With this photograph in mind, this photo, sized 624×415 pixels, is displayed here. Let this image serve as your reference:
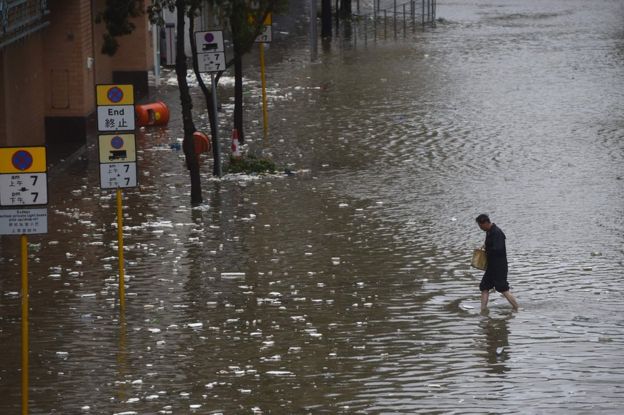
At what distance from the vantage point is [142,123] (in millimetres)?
29594

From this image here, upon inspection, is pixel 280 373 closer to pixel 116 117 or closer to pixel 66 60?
pixel 116 117

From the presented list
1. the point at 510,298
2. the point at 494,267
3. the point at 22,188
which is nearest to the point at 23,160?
the point at 22,188

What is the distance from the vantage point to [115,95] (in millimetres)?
16172

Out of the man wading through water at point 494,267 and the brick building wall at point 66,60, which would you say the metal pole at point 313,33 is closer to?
the brick building wall at point 66,60

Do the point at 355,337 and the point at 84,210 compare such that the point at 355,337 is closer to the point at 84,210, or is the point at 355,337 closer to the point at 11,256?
the point at 11,256

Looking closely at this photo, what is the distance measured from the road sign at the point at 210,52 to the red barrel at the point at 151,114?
5955 mm

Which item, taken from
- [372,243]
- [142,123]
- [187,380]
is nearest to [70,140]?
[142,123]

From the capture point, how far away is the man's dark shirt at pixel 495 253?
51.1 ft

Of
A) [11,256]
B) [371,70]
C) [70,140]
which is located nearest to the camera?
[11,256]

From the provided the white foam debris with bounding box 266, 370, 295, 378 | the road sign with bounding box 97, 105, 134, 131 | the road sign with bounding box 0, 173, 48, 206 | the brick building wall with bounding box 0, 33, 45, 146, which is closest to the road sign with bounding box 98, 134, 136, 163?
the road sign with bounding box 97, 105, 134, 131

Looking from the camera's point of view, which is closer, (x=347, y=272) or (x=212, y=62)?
(x=347, y=272)

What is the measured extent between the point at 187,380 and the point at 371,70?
85.1 ft

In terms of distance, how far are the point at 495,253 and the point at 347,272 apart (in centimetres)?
250

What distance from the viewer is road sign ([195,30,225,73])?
2361cm
